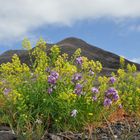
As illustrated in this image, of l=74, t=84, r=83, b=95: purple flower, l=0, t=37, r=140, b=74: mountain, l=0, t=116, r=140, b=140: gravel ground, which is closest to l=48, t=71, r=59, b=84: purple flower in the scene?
l=74, t=84, r=83, b=95: purple flower

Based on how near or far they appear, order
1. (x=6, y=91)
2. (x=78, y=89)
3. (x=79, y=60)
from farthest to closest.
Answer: (x=79, y=60) → (x=6, y=91) → (x=78, y=89)

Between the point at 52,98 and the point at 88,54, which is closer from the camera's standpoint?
the point at 52,98

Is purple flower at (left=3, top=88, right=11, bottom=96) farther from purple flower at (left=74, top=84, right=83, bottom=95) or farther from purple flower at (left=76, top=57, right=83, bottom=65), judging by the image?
purple flower at (left=76, top=57, right=83, bottom=65)

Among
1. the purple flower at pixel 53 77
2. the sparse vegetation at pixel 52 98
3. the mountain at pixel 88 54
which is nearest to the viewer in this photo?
the sparse vegetation at pixel 52 98

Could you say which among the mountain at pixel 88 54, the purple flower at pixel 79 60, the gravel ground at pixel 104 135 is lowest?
the gravel ground at pixel 104 135

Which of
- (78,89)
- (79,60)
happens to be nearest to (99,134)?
(78,89)

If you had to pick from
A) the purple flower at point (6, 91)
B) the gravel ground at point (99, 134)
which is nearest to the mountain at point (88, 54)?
the purple flower at point (6, 91)

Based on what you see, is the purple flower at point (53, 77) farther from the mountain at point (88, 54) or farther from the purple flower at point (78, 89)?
the mountain at point (88, 54)

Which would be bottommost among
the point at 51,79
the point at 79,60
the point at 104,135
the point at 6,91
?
the point at 104,135

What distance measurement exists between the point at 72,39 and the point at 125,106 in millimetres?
33133

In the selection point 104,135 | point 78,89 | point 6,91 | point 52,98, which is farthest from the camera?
point 6,91

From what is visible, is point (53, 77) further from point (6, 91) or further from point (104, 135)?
point (104, 135)

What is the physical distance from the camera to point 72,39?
42.7 metres

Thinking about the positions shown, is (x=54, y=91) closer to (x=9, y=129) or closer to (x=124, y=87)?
(x=9, y=129)
